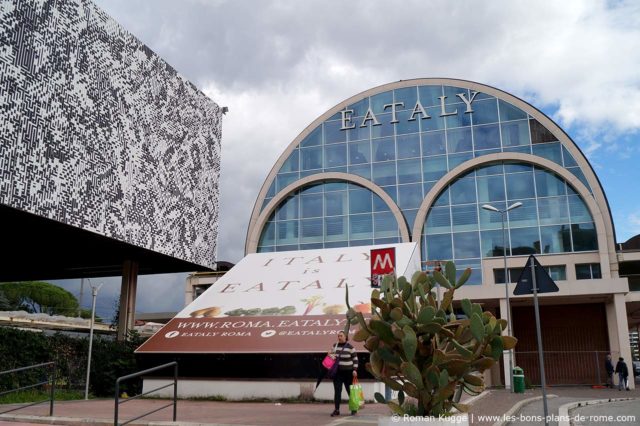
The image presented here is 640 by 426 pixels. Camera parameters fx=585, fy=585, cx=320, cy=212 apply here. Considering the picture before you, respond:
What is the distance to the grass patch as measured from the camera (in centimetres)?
1452

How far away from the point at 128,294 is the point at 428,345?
21494mm

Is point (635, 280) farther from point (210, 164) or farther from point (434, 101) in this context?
point (210, 164)

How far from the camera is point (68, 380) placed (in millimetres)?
18250

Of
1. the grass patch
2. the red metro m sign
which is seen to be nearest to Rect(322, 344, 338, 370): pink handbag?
the red metro m sign

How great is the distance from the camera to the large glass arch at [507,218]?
1347 inches

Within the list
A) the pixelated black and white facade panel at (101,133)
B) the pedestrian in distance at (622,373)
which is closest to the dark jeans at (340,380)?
the pixelated black and white facade panel at (101,133)

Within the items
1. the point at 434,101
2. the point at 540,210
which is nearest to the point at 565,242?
the point at 540,210

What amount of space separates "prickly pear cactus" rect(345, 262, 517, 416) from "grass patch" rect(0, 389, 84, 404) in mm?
11128

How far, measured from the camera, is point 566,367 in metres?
33.7

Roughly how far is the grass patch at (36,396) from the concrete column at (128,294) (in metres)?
7.39

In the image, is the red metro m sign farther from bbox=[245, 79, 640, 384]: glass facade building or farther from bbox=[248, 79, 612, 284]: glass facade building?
bbox=[248, 79, 612, 284]: glass facade building

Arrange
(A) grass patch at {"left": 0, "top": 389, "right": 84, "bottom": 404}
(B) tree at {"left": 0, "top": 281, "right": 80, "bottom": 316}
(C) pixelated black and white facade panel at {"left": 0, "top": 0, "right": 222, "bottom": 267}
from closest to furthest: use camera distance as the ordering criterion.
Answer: (A) grass patch at {"left": 0, "top": 389, "right": 84, "bottom": 404} → (C) pixelated black and white facade panel at {"left": 0, "top": 0, "right": 222, "bottom": 267} → (B) tree at {"left": 0, "top": 281, "right": 80, "bottom": 316}

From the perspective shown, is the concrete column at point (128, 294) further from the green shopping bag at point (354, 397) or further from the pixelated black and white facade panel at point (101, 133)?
the green shopping bag at point (354, 397)

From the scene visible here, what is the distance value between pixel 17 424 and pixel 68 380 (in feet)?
31.3
